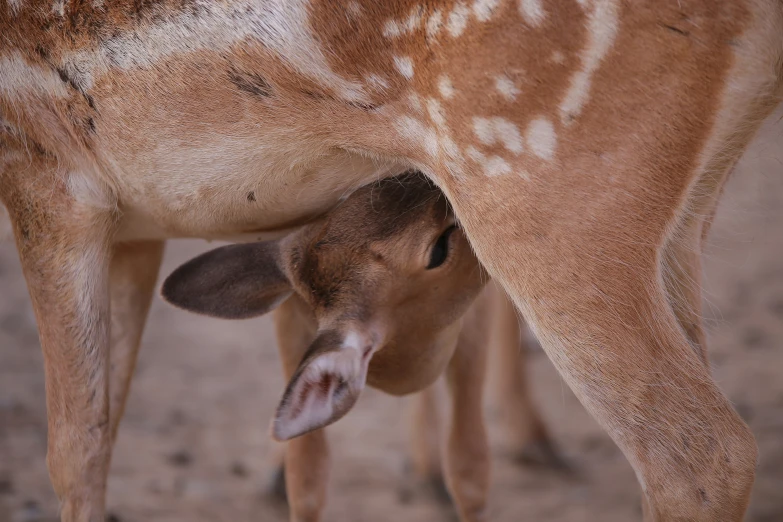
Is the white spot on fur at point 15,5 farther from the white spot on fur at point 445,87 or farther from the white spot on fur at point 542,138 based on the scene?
the white spot on fur at point 542,138

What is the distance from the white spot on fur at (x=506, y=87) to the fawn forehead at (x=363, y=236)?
2.76 feet

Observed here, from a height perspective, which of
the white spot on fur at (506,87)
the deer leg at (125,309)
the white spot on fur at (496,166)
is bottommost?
the deer leg at (125,309)

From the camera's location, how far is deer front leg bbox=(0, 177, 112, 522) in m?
3.00

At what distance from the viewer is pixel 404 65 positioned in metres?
2.51

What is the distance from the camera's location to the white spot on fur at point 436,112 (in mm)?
2480

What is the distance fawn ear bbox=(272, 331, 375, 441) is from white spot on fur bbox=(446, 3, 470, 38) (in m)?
0.98

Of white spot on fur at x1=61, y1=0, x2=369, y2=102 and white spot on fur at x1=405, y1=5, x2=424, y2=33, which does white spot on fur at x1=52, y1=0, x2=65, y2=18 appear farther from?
white spot on fur at x1=405, y1=5, x2=424, y2=33

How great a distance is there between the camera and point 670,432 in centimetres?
253

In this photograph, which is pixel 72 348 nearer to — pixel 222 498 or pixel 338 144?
pixel 338 144

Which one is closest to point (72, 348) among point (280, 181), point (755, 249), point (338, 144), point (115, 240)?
point (115, 240)

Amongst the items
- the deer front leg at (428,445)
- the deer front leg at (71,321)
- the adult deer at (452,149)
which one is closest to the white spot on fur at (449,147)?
the adult deer at (452,149)

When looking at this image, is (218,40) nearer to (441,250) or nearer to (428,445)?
(441,250)

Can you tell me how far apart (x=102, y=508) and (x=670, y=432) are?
1944 mm

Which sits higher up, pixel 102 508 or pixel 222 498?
pixel 102 508
